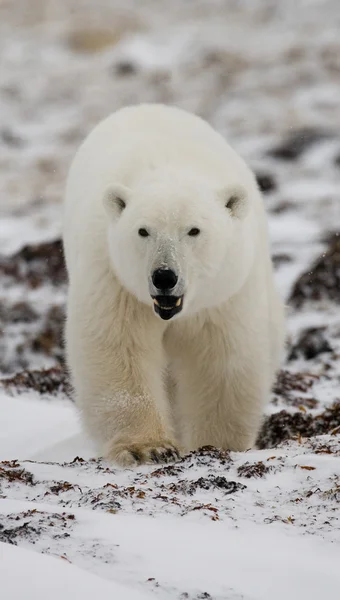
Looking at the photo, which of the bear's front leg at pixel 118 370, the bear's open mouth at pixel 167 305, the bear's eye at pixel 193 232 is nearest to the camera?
the bear's open mouth at pixel 167 305

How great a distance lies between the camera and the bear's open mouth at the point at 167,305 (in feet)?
12.0

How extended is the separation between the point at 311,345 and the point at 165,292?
168 inches

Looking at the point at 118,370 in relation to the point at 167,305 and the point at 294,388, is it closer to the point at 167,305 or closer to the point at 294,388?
the point at 167,305

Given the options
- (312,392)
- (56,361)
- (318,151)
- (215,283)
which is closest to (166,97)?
(318,151)

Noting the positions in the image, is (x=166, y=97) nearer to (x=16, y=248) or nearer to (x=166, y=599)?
(x=16, y=248)

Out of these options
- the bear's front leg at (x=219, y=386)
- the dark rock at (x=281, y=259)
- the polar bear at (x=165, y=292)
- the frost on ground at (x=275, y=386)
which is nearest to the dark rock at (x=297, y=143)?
the frost on ground at (x=275, y=386)

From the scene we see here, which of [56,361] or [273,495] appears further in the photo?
[56,361]

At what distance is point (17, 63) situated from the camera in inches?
1111

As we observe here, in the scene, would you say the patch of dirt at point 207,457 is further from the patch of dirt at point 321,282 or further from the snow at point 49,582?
the patch of dirt at point 321,282

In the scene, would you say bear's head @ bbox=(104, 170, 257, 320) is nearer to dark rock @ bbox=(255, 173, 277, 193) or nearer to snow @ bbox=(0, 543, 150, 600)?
snow @ bbox=(0, 543, 150, 600)

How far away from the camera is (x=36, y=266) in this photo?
1165cm

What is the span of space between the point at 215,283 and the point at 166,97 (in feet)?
73.3

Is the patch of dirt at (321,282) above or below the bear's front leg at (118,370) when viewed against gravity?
above

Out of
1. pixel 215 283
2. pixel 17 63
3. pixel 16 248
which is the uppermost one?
pixel 17 63
